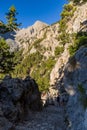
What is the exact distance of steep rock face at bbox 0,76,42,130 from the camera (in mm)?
25103

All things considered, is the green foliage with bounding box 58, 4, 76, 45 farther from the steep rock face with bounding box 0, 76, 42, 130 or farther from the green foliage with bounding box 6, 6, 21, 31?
the steep rock face with bounding box 0, 76, 42, 130

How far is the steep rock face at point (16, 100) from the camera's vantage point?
25.1m

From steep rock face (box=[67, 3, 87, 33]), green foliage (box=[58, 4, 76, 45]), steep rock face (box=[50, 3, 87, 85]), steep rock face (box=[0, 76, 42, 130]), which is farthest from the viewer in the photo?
steep rock face (box=[67, 3, 87, 33])

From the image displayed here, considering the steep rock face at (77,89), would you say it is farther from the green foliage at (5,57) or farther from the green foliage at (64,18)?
the green foliage at (64,18)

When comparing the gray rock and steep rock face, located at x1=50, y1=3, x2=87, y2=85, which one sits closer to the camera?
the gray rock

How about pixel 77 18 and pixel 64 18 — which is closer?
pixel 77 18

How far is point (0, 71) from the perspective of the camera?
47969 millimetres

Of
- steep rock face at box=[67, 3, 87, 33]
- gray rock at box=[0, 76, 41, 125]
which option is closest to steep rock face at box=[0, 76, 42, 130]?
gray rock at box=[0, 76, 41, 125]

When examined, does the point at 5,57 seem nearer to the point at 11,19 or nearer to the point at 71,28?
the point at 11,19

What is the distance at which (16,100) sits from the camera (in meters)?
28.1

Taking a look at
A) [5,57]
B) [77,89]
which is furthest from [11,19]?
[77,89]

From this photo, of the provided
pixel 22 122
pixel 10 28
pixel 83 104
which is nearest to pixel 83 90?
pixel 83 104

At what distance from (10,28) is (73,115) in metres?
30.2

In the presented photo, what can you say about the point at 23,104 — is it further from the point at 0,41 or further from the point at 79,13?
the point at 79,13
